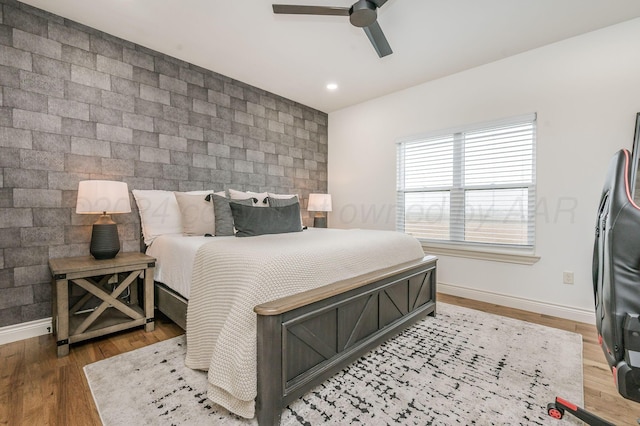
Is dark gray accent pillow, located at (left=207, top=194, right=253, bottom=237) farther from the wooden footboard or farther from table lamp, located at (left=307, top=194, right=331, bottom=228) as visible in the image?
table lamp, located at (left=307, top=194, right=331, bottom=228)

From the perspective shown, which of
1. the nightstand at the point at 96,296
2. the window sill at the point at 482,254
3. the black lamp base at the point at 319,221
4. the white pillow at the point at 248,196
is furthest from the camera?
the black lamp base at the point at 319,221

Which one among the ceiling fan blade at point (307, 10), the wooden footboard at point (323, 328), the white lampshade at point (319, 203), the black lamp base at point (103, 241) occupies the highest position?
the ceiling fan blade at point (307, 10)

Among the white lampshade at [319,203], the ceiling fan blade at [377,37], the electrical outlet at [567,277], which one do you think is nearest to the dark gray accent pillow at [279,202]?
the white lampshade at [319,203]

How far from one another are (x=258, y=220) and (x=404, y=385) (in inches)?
63.6

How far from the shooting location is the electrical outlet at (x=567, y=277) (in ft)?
8.99

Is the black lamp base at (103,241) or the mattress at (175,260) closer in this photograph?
the mattress at (175,260)

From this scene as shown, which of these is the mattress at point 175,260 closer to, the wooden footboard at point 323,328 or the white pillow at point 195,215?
the white pillow at point 195,215

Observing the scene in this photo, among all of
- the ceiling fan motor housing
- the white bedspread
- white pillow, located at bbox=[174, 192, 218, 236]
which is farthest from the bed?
the ceiling fan motor housing

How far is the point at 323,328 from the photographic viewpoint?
164 cm

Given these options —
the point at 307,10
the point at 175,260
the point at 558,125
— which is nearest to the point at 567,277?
the point at 558,125

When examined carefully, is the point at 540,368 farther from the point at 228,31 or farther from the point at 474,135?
the point at 228,31

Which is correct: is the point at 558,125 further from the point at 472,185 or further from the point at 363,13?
the point at 363,13

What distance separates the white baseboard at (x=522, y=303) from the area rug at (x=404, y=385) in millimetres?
501

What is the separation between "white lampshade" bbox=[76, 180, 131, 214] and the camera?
2234mm
